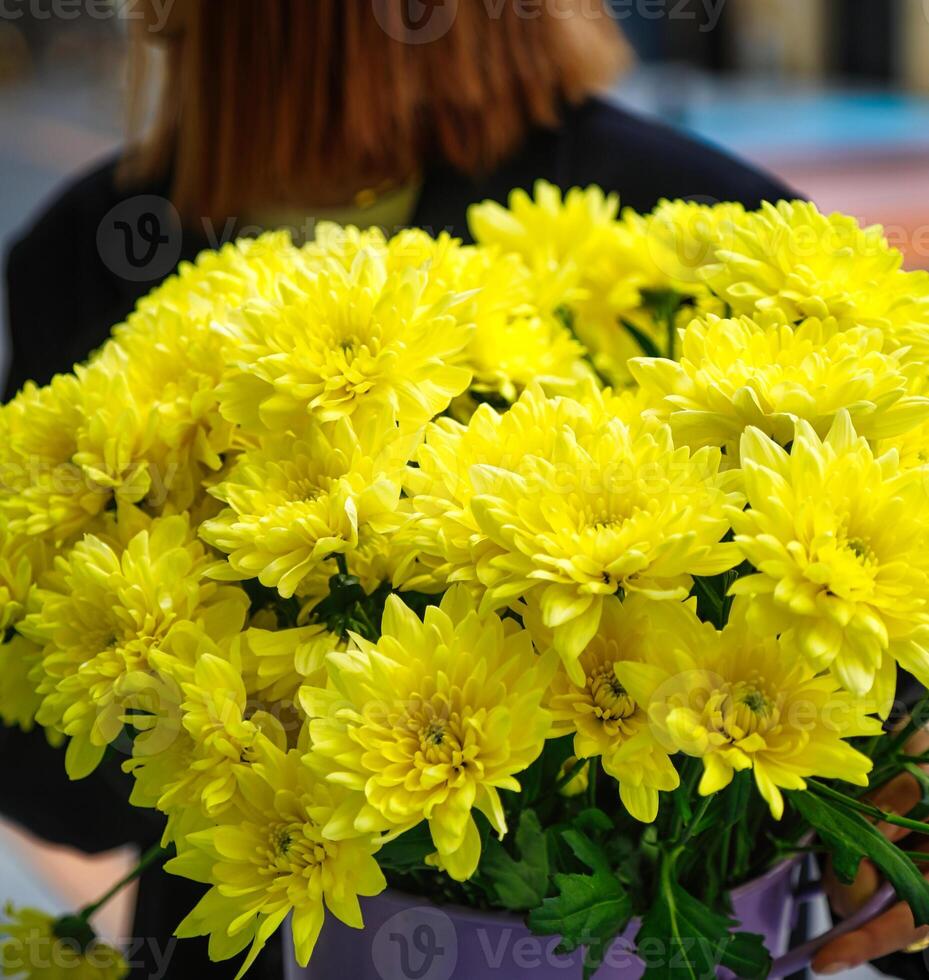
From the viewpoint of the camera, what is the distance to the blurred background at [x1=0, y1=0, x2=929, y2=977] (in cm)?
329

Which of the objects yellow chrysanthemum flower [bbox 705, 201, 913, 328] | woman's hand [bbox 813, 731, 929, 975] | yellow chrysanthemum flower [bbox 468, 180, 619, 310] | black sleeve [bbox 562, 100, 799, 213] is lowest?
woman's hand [bbox 813, 731, 929, 975]

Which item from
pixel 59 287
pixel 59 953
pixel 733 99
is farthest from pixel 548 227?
pixel 733 99

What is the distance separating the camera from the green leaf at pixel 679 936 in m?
0.35

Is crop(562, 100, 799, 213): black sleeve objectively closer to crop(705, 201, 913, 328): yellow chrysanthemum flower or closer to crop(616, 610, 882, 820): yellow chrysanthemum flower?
crop(705, 201, 913, 328): yellow chrysanthemum flower

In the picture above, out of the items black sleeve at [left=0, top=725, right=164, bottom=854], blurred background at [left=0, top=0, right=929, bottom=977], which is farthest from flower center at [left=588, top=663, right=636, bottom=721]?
blurred background at [left=0, top=0, right=929, bottom=977]

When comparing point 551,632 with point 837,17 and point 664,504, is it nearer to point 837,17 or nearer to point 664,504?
point 664,504

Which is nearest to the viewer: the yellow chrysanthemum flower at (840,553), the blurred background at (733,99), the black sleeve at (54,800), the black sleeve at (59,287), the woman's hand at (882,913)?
the yellow chrysanthemum flower at (840,553)

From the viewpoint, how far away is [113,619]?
14.0 inches

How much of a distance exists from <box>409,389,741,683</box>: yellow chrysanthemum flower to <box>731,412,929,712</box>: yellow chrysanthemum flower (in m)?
0.01

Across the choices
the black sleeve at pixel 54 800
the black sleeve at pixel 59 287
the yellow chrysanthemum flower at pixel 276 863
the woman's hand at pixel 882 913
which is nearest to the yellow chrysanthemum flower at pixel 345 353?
the yellow chrysanthemum flower at pixel 276 863

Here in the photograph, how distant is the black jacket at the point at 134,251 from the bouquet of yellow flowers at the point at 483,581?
0.77ft

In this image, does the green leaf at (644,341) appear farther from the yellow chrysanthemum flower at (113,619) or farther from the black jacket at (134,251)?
the black jacket at (134,251)

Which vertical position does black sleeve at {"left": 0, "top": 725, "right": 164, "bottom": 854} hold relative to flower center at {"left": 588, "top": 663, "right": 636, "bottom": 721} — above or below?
below

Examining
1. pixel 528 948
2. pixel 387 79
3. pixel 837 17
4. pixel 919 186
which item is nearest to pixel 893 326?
pixel 528 948
